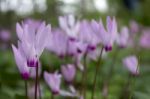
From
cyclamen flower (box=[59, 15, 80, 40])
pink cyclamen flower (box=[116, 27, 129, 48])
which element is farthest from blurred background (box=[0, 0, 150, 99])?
pink cyclamen flower (box=[116, 27, 129, 48])

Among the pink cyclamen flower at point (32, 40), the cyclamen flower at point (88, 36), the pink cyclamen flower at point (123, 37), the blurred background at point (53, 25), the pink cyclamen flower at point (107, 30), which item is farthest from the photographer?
the blurred background at point (53, 25)

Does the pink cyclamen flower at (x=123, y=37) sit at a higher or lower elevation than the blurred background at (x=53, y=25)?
higher

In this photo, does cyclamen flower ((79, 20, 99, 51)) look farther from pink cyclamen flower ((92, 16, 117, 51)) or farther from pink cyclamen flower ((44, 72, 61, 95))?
pink cyclamen flower ((44, 72, 61, 95))

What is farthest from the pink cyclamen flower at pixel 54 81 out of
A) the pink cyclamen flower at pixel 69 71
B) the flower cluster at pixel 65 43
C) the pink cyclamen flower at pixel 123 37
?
the pink cyclamen flower at pixel 123 37

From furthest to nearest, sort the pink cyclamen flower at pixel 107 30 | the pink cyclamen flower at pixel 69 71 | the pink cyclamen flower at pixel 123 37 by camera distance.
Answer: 1. the pink cyclamen flower at pixel 123 37
2. the pink cyclamen flower at pixel 69 71
3. the pink cyclamen flower at pixel 107 30

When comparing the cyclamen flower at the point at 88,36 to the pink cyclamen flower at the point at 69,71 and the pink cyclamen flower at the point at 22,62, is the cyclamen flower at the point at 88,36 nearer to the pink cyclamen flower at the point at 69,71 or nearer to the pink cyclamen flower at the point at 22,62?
the pink cyclamen flower at the point at 69,71

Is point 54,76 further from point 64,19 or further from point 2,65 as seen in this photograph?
point 2,65
